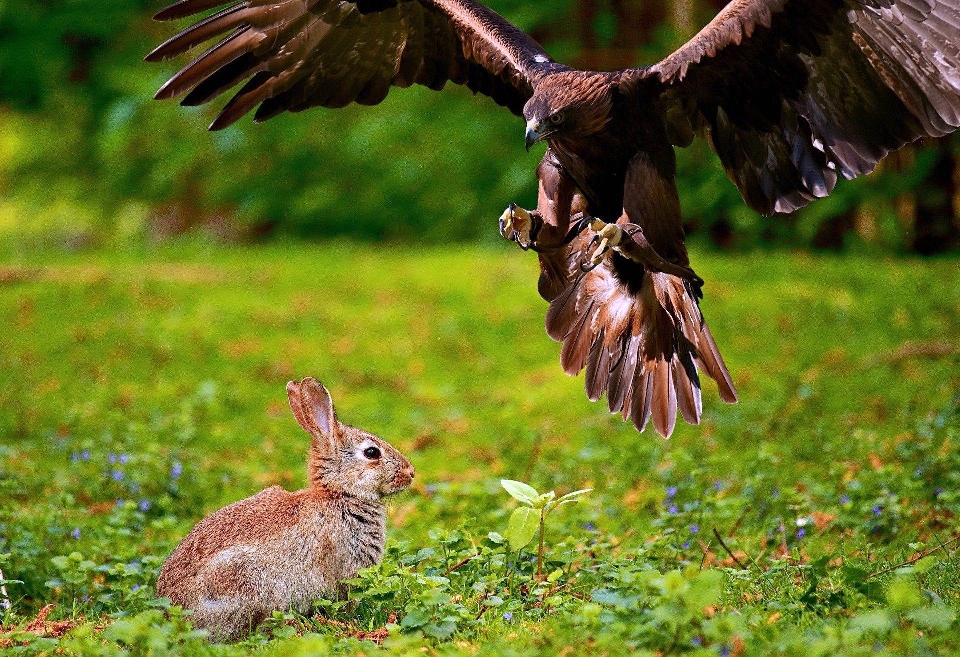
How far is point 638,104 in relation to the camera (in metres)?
5.27

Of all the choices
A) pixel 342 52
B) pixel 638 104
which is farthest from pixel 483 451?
pixel 638 104

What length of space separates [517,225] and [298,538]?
5.68 feet

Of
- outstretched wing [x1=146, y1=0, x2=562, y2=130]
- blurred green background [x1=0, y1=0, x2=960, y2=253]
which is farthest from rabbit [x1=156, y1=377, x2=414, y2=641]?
blurred green background [x1=0, y1=0, x2=960, y2=253]

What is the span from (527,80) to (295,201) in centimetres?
1060

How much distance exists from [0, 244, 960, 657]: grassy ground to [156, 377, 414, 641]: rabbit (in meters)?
0.12

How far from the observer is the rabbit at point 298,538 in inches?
173

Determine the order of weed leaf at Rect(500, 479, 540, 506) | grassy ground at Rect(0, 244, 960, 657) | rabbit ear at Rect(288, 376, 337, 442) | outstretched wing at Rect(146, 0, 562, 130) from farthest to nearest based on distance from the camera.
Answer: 1. outstretched wing at Rect(146, 0, 562, 130)
2. rabbit ear at Rect(288, 376, 337, 442)
3. weed leaf at Rect(500, 479, 540, 506)
4. grassy ground at Rect(0, 244, 960, 657)

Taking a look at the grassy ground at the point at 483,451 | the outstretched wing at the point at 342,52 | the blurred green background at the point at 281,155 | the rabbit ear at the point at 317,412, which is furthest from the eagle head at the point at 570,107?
the blurred green background at the point at 281,155

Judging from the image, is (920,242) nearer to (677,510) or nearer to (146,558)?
(677,510)

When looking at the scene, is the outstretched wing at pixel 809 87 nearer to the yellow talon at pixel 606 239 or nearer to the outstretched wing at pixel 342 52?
the yellow talon at pixel 606 239

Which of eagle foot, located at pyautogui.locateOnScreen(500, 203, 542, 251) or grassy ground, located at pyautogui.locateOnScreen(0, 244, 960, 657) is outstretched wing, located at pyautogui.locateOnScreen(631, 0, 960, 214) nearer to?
eagle foot, located at pyautogui.locateOnScreen(500, 203, 542, 251)

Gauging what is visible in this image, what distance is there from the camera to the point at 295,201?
15812 mm

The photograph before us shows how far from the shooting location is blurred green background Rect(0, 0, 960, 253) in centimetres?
1423

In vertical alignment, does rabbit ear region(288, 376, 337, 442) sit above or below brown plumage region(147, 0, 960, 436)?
below
